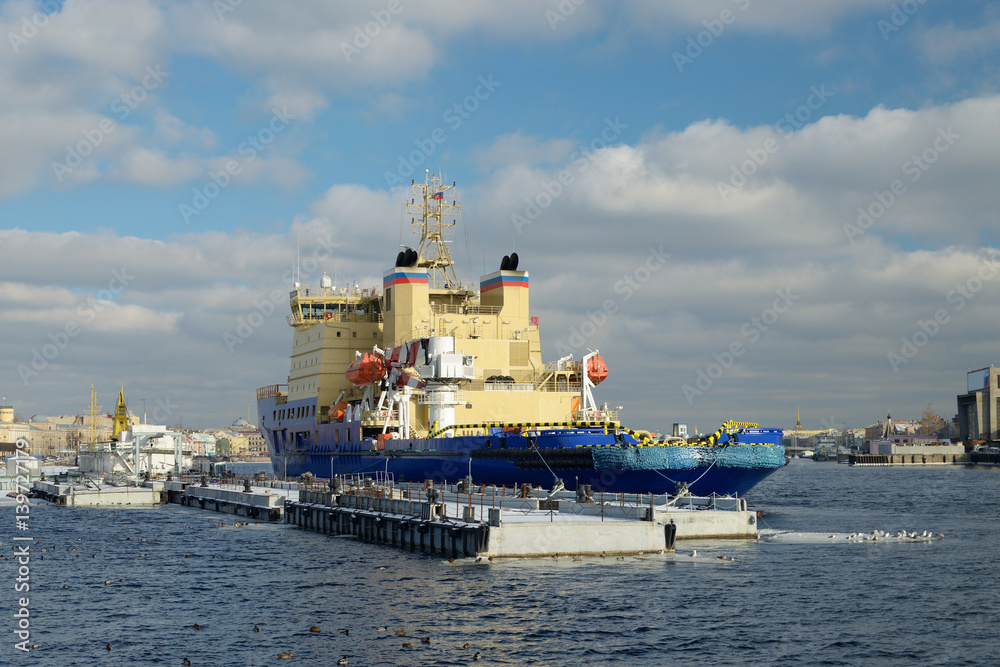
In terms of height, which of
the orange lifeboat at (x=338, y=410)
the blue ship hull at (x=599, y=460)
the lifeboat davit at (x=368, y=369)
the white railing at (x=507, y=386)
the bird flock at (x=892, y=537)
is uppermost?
the lifeboat davit at (x=368, y=369)

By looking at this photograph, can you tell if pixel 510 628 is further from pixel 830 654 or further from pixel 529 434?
pixel 529 434

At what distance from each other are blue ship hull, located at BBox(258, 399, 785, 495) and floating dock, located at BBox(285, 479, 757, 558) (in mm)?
2659

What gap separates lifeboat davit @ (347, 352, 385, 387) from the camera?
66.4 metres

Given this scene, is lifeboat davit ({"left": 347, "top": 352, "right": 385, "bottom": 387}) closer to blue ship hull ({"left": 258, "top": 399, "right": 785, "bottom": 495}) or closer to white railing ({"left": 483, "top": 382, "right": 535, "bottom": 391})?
blue ship hull ({"left": 258, "top": 399, "right": 785, "bottom": 495})

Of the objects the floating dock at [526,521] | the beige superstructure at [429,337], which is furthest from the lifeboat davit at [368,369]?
the floating dock at [526,521]

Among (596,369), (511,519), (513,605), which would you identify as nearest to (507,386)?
(596,369)

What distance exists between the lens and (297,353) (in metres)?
83.3

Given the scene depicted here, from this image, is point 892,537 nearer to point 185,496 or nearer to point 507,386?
point 507,386

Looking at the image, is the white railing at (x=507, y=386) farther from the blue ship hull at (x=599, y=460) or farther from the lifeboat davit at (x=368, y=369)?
the lifeboat davit at (x=368, y=369)

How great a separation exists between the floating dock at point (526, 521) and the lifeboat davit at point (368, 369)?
47.3 feet

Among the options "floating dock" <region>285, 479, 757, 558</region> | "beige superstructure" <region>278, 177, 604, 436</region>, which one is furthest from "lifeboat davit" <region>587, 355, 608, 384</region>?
"floating dock" <region>285, 479, 757, 558</region>

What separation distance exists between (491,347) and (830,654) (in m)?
44.4

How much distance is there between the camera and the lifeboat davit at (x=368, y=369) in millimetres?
66438

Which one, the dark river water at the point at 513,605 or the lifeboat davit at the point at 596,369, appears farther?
the lifeboat davit at the point at 596,369
